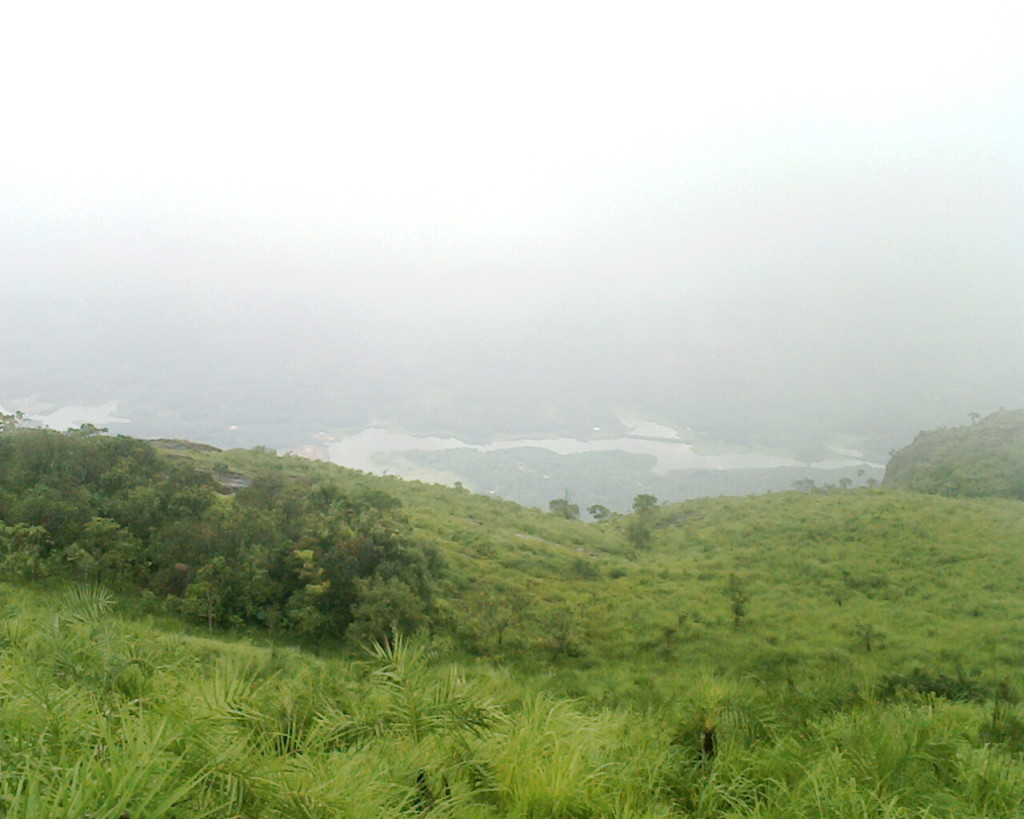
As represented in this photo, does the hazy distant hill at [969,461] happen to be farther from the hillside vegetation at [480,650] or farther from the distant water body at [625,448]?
the distant water body at [625,448]

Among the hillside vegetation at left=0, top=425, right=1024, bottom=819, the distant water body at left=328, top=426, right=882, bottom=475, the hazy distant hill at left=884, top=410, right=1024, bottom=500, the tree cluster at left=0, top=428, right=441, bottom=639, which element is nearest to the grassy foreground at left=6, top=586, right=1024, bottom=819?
the hillside vegetation at left=0, top=425, right=1024, bottom=819

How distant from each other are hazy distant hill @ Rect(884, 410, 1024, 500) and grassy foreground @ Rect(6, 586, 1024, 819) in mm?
38044

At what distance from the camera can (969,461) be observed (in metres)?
42.1

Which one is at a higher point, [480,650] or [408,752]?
[408,752]

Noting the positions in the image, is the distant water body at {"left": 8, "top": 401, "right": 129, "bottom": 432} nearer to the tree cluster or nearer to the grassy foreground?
the tree cluster

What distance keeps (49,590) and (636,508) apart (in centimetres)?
2979

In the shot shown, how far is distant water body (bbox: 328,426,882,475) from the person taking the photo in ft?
323

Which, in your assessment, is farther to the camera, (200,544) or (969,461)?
(969,461)

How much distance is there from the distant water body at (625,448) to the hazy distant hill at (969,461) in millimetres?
42663

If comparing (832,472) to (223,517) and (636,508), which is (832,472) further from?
(223,517)

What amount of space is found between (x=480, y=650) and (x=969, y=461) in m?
46.1

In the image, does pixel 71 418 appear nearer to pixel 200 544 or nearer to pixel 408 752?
pixel 200 544

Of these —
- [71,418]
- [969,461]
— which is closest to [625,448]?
[969,461]

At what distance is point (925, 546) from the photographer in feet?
67.8
